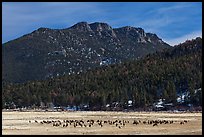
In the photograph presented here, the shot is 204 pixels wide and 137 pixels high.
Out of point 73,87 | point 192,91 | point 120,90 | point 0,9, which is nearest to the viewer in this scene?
point 0,9

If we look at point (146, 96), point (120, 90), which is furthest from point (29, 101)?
point (146, 96)

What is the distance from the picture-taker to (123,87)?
154 m

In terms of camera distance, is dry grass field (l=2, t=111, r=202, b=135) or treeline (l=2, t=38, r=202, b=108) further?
treeline (l=2, t=38, r=202, b=108)

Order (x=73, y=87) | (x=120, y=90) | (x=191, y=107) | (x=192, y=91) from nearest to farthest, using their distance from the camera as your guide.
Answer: (x=191, y=107), (x=192, y=91), (x=120, y=90), (x=73, y=87)

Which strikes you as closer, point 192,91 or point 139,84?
point 192,91

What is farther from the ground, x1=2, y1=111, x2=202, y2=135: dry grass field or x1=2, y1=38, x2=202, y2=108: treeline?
x1=2, y1=38, x2=202, y2=108: treeline

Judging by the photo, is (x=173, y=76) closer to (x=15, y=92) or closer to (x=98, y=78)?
(x=98, y=78)

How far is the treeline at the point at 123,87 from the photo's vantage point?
134875 mm

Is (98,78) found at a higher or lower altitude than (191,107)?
higher

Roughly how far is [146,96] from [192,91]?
1381 cm

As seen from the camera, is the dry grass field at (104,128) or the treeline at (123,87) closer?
the dry grass field at (104,128)

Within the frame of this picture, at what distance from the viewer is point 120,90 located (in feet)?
480

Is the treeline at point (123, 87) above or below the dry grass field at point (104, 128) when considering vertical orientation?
above

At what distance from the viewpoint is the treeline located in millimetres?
134875
